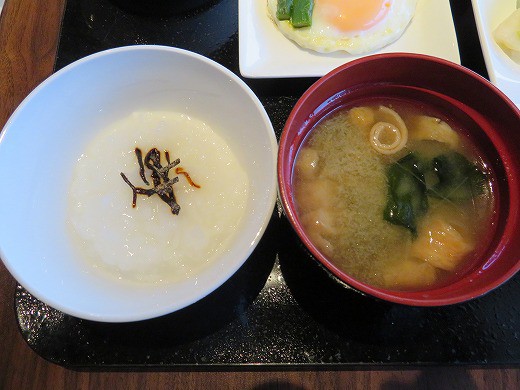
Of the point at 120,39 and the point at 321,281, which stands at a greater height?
the point at 120,39

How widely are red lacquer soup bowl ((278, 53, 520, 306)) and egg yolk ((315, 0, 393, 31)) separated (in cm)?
54

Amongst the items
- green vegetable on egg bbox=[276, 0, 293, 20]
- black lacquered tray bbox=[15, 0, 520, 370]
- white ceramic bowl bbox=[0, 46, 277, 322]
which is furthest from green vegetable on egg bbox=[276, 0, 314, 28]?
black lacquered tray bbox=[15, 0, 520, 370]

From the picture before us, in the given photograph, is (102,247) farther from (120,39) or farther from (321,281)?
(120,39)

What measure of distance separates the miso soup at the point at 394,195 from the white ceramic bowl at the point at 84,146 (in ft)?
0.54

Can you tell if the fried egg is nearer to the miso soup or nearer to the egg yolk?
the egg yolk

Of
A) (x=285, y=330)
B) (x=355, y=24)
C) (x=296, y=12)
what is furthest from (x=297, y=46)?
(x=285, y=330)

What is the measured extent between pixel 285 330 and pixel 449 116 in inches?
30.8

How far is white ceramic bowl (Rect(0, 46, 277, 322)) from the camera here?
1093 millimetres

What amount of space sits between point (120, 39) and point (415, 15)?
1.15 meters

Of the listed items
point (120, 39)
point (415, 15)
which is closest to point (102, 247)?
point (120, 39)

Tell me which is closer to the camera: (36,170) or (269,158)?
(269,158)

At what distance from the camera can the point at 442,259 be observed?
1.14m

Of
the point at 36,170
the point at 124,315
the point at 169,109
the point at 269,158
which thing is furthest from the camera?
the point at 169,109

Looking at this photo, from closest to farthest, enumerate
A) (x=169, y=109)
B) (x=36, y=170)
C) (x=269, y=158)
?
(x=269, y=158) < (x=36, y=170) < (x=169, y=109)
